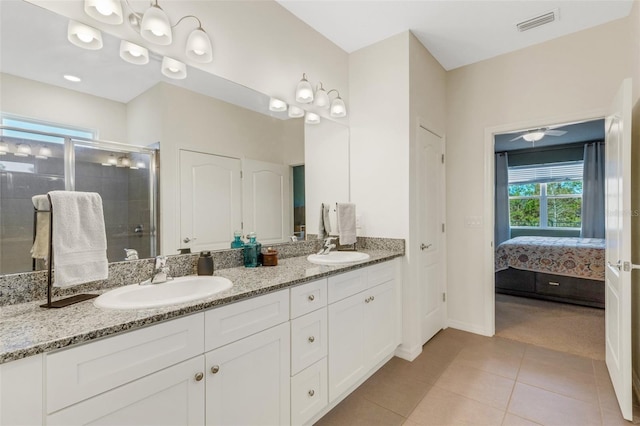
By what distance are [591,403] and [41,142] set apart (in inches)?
133

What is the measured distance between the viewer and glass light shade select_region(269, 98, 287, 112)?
2.28m

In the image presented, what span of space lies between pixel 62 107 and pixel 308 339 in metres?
1.63

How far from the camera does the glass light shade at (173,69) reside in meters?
1.69

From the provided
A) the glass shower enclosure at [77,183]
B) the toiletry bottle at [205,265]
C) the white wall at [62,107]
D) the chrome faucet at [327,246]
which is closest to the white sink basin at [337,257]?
the chrome faucet at [327,246]

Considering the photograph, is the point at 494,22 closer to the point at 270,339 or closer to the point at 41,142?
the point at 270,339

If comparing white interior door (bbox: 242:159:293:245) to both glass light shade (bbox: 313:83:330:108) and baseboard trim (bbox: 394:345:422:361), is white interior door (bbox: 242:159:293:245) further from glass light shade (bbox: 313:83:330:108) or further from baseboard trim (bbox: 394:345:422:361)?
baseboard trim (bbox: 394:345:422:361)

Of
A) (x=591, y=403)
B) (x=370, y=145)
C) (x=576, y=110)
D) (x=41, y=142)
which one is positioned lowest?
(x=591, y=403)

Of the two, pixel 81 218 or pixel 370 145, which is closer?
pixel 81 218

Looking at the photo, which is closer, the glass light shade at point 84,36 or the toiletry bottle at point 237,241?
the glass light shade at point 84,36

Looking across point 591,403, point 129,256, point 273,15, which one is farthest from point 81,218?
point 591,403

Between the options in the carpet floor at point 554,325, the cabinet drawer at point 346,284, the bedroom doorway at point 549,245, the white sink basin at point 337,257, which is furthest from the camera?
the bedroom doorway at point 549,245

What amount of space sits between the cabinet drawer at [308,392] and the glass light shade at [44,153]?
153 cm

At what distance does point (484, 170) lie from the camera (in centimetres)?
305

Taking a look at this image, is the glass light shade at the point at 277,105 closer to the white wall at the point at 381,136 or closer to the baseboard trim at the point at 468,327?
the white wall at the point at 381,136
